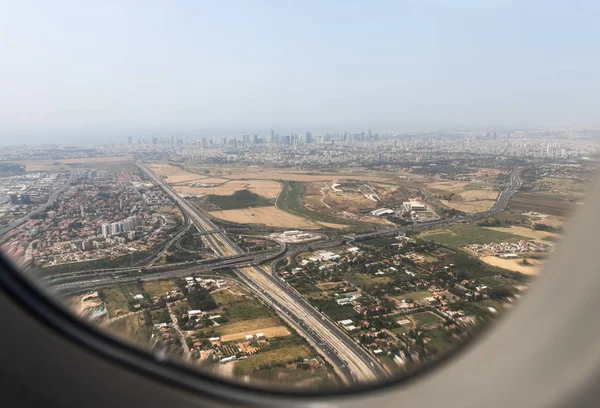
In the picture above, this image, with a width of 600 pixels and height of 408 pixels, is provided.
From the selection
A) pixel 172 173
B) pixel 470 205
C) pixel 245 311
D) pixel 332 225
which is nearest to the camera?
pixel 245 311

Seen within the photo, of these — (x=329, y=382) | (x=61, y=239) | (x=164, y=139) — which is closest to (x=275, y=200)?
(x=61, y=239)

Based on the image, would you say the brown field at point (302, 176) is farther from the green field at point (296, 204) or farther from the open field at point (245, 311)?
the open field at point (245, 311)

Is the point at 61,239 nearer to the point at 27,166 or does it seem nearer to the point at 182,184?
the point at 27,166

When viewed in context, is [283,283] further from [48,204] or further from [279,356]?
[48,204]

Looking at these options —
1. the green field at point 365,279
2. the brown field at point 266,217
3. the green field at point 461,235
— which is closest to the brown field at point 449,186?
the green field at point 461,235

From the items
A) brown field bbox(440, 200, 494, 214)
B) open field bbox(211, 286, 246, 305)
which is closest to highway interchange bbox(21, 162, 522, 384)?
brown field bbox(440, 200, 494, 214)

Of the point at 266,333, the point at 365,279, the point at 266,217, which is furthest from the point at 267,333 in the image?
the point at 266,217

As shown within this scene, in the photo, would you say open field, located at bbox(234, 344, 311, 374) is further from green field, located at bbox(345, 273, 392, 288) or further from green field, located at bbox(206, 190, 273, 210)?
green field, located at bbox(206, 190, 273, 210)
